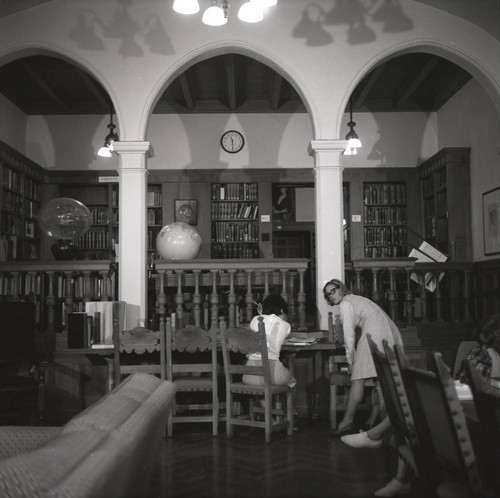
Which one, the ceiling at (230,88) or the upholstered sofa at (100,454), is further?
the ceiling at (230,88)

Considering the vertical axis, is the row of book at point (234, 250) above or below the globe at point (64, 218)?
below

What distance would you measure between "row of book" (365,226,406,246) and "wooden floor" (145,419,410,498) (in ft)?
19.3

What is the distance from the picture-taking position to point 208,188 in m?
11.4

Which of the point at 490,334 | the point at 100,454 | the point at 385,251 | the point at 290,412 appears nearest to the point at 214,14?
the point at 490,334

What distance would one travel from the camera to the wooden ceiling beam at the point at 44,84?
30.2 feet

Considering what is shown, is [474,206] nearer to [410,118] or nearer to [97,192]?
[410,118]

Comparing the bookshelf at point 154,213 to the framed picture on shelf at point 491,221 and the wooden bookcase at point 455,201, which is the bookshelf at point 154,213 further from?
the framed picture on shelf at point 491,221

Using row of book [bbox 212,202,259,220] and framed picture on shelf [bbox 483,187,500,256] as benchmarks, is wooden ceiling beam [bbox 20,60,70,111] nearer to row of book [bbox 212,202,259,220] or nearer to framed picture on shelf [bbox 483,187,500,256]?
row of book [bbox 212,202,259,220]

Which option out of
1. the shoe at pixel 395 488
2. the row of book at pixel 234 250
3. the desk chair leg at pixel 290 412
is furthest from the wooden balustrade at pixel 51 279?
the shoe at pixel 395 488

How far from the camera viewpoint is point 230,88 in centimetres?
1030

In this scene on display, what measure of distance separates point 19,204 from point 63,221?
9.43ft

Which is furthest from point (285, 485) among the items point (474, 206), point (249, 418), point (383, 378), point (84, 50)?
point (474, 206)

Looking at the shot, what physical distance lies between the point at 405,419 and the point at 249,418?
359cm

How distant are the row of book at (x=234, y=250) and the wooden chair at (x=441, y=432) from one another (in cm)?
873
